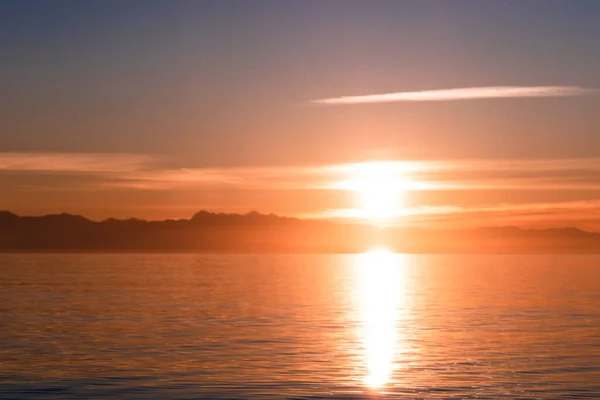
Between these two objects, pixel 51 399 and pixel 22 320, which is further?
pixel 22 320

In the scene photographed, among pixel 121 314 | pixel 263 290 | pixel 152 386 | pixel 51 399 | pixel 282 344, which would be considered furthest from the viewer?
pixel 263 290

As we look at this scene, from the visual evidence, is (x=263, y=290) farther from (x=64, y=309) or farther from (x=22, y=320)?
(x=22, y=320)

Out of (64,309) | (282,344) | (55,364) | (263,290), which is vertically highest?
(263,290)

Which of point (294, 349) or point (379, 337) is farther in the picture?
point (379, 337)

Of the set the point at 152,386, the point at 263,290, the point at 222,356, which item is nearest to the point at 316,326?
the point at 222,356

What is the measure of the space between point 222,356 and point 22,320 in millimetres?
23141

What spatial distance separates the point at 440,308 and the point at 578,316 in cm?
1338

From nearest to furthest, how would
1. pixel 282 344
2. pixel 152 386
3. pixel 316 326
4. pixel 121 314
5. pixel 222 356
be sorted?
pixel 152 386
pixel 222 356
pixel 282 344
pixel 316 326
pixel 121 314

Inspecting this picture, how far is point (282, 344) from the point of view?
47094 mm

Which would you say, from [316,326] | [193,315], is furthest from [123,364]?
[193,315]

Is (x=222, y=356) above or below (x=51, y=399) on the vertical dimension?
above

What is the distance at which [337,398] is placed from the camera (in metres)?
31.8

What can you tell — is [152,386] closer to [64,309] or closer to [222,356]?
[222,356]

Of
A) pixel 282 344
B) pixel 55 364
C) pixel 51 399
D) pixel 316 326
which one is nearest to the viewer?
pixel 51 399
